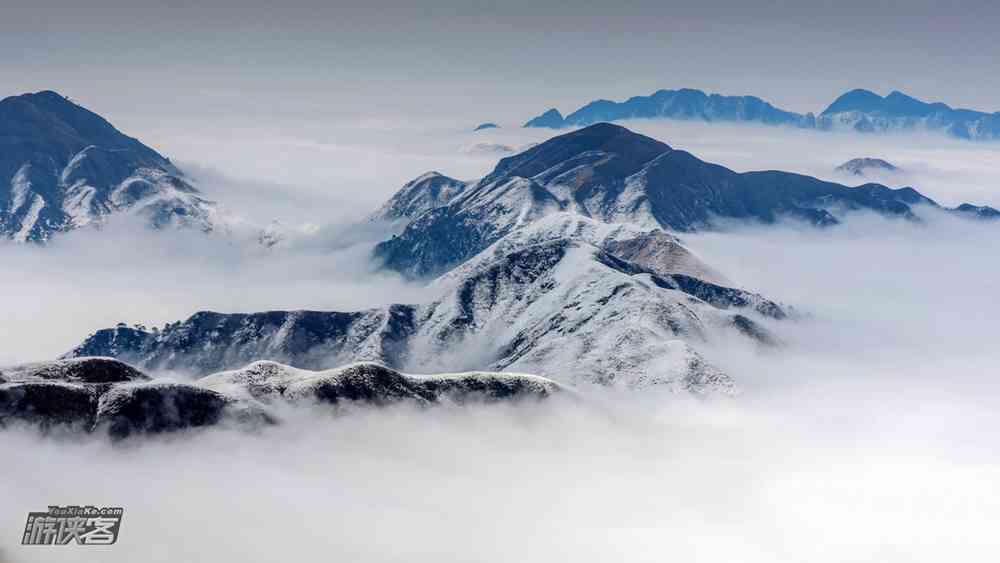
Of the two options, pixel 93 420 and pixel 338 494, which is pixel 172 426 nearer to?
pixel 93 420

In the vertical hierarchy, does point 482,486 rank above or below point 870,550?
above

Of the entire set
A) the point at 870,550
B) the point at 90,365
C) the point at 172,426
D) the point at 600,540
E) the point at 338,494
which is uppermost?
the point at 90,365

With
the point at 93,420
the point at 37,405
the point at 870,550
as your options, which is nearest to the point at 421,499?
the point at 93,420

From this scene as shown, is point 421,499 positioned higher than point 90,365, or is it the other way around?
point 90,365

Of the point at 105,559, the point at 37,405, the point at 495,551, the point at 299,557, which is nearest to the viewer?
the point at 105,559

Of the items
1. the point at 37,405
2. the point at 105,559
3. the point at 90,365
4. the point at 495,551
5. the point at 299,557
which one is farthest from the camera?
the point at 90,365

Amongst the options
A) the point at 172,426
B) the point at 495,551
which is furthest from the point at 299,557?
the point at 172,426

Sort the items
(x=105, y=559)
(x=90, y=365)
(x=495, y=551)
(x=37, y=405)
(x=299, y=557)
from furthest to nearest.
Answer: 1. (x=90, y=365)
2. (x=37, y=405)
3. (x=495, y=551)
4. (x=299, y=557)
5. (x=105, y=559)

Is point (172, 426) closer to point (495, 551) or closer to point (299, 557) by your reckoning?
point (299, 557)

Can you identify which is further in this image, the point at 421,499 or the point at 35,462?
the point at 421,499
